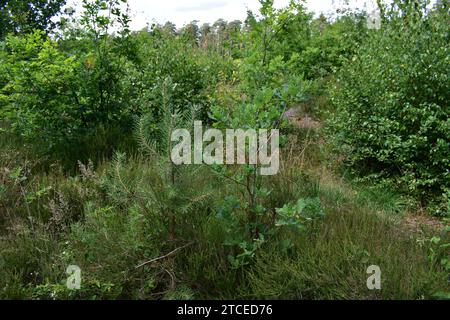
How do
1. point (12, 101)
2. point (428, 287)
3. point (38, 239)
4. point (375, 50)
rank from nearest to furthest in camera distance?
point (428, 287) < point (38, 239) < point (12, 101) < point (375, 50)

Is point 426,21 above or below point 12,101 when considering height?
above

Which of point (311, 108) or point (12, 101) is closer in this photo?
point (12, 101)

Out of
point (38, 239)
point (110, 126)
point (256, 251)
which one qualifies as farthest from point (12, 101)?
point (256, 251)

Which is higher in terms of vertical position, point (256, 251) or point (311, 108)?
point (311, 108)

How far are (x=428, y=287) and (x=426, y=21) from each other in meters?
3.49

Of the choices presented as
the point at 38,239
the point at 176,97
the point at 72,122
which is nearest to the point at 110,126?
the point at 72,122

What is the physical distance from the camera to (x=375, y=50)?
16.8 ft

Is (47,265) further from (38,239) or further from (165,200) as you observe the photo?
(165,200)

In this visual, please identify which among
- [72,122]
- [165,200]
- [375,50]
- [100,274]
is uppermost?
[375,50]

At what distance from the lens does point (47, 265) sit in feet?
9.31

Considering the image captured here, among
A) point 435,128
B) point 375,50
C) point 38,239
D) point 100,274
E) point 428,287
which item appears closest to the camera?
point 428,287

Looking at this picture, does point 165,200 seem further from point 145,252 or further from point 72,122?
point 72,122

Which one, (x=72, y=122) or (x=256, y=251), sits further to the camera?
(x=72, y=122)

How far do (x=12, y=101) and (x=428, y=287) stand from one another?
428 centimetres
